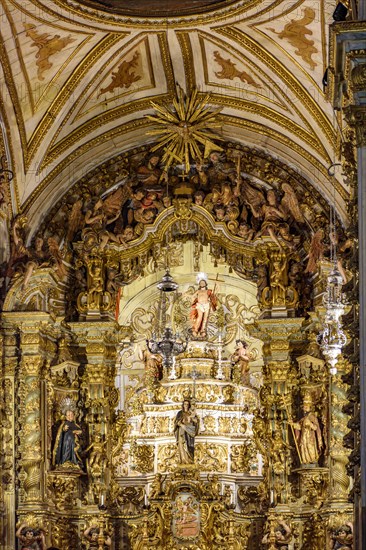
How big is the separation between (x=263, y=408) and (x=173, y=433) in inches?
73.3

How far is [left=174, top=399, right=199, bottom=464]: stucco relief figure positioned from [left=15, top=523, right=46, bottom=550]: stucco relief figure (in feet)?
10.1

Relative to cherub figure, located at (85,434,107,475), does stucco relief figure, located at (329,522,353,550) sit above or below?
below

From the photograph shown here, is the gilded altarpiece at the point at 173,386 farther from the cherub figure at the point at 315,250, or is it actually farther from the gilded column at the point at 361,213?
the gilded column at the point at 361,213

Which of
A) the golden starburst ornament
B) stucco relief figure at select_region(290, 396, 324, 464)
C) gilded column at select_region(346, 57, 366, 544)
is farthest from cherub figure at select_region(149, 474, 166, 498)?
gilded column at select_region(346, 57, 366, 544)

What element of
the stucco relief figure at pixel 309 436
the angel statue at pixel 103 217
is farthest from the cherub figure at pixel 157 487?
the angel statue at pixel 103 217

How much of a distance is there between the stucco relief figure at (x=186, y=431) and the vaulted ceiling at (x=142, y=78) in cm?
450

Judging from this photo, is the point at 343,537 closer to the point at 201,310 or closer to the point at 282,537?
the point at 282,537

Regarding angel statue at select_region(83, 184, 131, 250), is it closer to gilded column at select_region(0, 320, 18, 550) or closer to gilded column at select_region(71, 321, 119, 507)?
gilded column at select_region(71, 321, 119, 507)

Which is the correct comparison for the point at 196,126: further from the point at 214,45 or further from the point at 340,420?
the point at 340,420

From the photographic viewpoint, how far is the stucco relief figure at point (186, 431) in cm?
2603

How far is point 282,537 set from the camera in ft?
81.5

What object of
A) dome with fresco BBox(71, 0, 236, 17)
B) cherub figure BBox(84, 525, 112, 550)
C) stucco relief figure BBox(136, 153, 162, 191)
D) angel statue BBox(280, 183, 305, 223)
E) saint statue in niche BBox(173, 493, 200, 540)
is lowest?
cherub figure BBox(84, 525, 112, 550)

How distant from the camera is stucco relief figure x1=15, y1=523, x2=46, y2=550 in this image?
24.4 meters

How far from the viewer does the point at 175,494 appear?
25.8 meters
